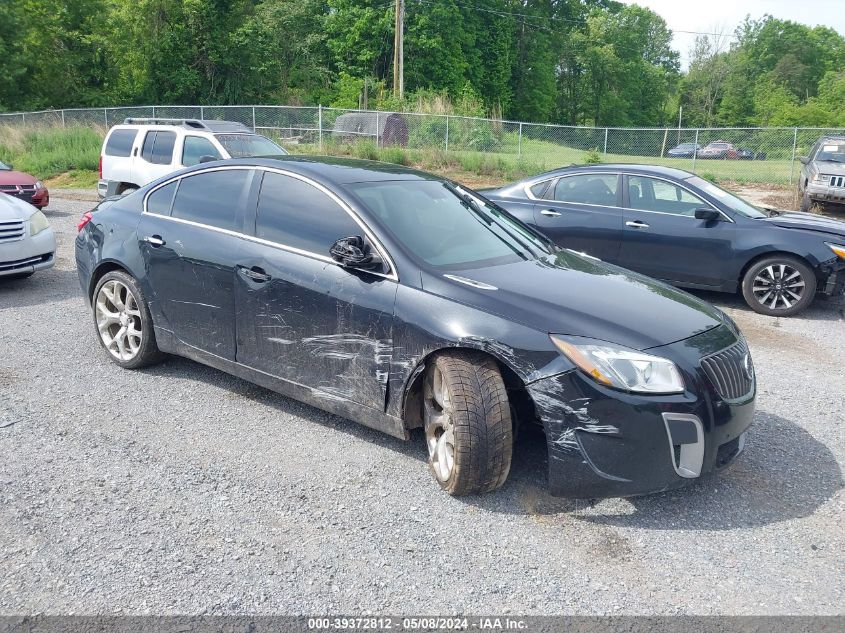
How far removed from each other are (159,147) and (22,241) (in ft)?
18.0

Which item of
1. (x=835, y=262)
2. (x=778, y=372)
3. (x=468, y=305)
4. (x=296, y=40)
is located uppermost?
(x=296, y=40)

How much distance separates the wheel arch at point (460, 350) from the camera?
3.69m

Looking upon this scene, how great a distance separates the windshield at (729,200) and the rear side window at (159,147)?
28.5 feet

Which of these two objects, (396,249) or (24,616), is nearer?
(24,616)

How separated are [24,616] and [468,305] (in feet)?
7.62

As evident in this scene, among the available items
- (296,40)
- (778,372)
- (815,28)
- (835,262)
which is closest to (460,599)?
(778,372)

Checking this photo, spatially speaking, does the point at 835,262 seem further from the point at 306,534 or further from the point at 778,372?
the point at 306,534

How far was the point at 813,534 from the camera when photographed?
11.5 feet

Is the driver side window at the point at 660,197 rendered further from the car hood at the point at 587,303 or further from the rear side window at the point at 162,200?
the rear side window at the point at 162,200

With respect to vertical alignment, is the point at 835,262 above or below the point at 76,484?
above

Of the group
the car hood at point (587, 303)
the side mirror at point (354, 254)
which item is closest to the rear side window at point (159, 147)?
the side mirror at point (354, 254)

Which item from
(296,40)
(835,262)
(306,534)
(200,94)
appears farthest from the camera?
(296,40)

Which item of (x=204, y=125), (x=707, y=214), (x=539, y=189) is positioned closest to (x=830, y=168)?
(x=707, y=214)

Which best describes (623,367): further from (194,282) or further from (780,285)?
(780,285)
